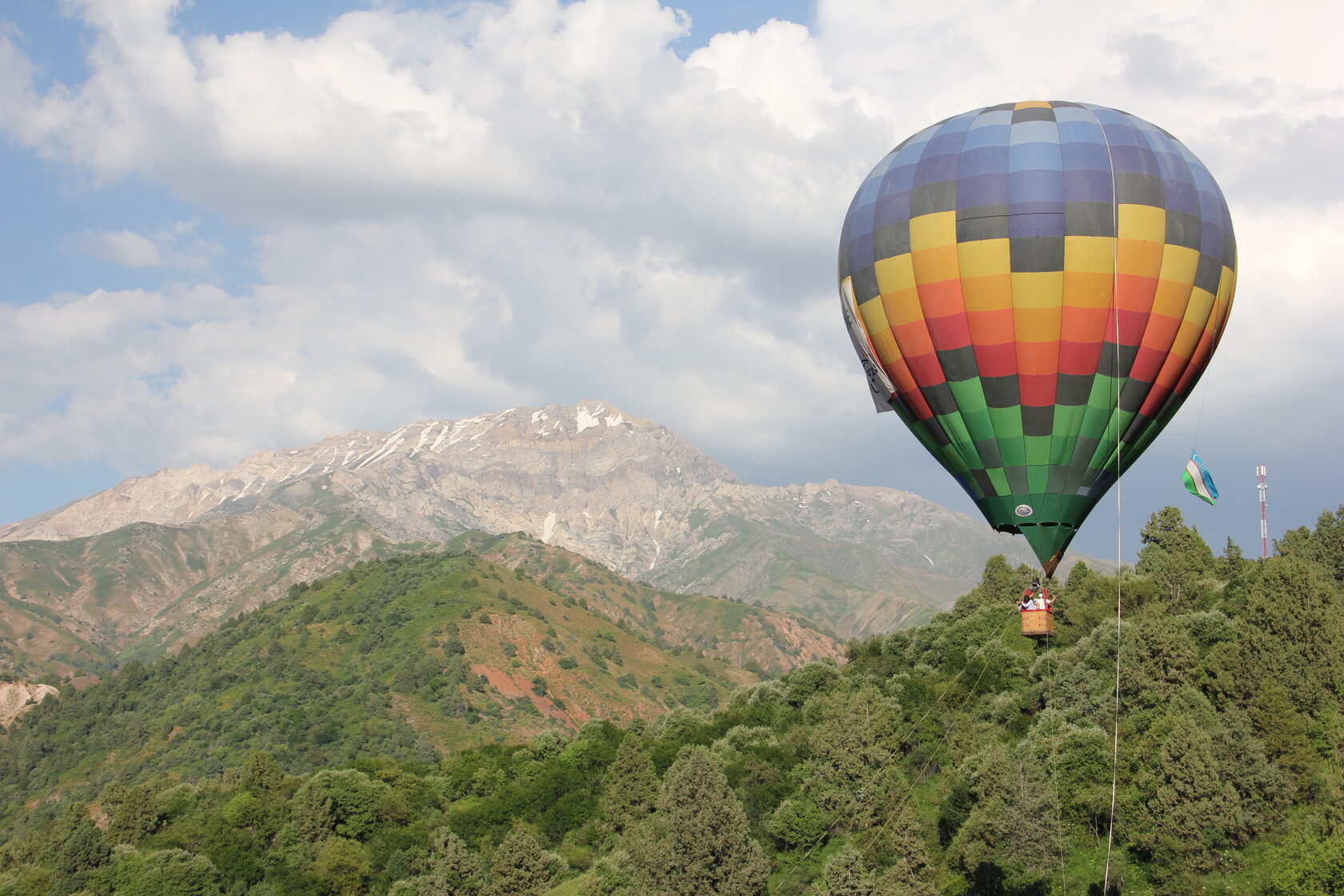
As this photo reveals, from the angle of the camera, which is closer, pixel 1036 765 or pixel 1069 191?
pixel 1069 191

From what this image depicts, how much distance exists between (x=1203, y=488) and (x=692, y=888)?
40655mm

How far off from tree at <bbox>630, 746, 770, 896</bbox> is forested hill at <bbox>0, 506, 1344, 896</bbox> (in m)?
0.17

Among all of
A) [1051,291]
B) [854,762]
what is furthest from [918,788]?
[1051,291]

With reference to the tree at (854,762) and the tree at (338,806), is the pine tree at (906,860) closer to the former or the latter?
the tree at (854,762)

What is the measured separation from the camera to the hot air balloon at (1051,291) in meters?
37.5

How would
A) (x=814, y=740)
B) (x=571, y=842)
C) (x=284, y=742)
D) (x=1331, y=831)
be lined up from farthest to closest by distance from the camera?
(x=284, y=742)
(x=571, y=842)
(x=814, y=740)
(x=1331, y=831)

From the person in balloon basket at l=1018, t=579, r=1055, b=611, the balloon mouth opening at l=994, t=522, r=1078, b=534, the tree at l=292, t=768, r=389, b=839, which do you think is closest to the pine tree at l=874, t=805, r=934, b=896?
the person in balloon basket at l=1018, t=579, r=1055, b=611

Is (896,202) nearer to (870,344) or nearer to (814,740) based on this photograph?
(870,344)

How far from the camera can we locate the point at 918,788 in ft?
277

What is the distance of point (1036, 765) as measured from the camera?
7000cm

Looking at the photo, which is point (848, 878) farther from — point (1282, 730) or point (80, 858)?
point (80, 858)

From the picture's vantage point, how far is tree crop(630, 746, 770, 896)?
71500mm

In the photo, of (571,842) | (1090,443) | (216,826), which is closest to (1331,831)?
(1090,443)

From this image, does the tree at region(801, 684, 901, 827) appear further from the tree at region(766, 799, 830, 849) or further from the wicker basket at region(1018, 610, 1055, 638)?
the wicker basket at region(1018, 610, 1055, 638)
